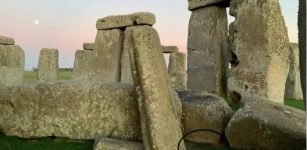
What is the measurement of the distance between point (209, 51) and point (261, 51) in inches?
81.2

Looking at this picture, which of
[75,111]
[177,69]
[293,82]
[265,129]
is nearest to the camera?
[265,129]

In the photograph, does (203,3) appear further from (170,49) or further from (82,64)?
(170,49)

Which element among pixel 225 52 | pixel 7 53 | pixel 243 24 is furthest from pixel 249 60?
pixel 7 53

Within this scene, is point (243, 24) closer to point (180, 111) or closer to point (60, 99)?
point (180, 111)

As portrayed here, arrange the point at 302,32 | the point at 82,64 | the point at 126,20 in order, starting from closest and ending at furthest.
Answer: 1. the point at 302,32
2. the point at 126,20
3. the point at 82,64

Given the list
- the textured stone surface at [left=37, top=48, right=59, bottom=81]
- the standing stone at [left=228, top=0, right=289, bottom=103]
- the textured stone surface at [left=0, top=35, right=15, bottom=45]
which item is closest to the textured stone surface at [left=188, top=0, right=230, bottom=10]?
the standing stone at [left=228, top=0, right=289, bottom=103]

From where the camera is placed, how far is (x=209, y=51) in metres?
11.4

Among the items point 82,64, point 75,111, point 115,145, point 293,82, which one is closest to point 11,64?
point 82,64

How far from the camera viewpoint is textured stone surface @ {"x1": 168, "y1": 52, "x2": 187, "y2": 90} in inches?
664

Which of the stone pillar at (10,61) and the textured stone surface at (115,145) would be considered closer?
the textured stone surface at (115,145)

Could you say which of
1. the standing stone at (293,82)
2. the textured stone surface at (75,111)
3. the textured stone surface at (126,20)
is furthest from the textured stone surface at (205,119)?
the standing stone at (293,82)

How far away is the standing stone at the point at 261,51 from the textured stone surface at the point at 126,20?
3394 millimetres

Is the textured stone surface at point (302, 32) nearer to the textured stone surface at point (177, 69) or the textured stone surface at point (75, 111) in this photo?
the textured stone surface at point (75, 111)

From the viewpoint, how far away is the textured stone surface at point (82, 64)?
1534 centimetres
